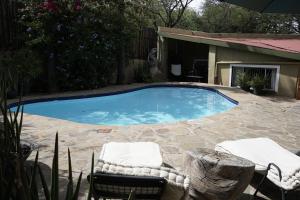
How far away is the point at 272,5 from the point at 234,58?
31.0ft

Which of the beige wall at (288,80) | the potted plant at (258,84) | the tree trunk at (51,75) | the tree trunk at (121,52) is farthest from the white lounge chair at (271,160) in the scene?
the tree trunk at (121,52)

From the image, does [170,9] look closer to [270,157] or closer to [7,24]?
[7,24]

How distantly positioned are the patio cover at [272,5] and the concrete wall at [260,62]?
7614 mm

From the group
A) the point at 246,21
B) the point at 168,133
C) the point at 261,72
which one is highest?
the point at 246,21

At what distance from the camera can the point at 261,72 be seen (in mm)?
13445

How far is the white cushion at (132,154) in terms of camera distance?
11.5ft

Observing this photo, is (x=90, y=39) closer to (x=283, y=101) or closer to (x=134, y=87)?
(x=134, y=87)

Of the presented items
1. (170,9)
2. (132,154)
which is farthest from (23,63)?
(170,9)

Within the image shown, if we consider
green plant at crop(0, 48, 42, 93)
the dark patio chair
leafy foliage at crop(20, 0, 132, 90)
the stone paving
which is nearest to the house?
the stone paving

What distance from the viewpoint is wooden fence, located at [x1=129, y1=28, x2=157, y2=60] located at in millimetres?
16500

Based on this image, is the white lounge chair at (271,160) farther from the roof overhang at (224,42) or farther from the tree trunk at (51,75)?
the tree trunk at (51,75)

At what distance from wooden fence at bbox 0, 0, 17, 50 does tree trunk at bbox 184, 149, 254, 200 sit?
10.1 meters

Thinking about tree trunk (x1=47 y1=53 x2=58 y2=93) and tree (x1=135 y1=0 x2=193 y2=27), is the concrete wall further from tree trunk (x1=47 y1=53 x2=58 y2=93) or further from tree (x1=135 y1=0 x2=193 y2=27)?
tree (x1=135 y1=0 x2=193 y2=27)

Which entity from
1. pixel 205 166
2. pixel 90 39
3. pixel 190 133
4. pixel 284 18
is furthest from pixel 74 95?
pixel 284 18
